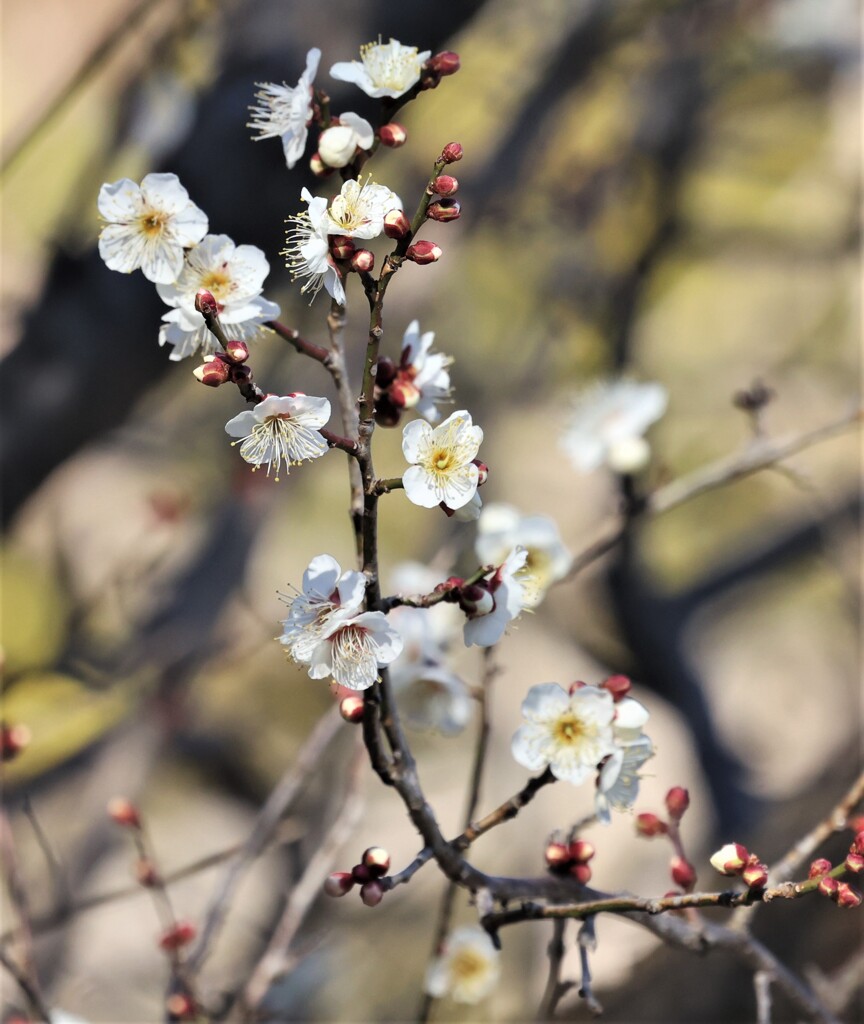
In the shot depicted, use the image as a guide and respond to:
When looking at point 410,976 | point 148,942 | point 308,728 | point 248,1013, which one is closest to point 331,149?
point 248,1013

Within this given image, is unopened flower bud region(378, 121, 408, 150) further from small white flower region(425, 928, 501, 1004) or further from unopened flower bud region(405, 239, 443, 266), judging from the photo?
small white flower region(425, 928, 501, 1004)


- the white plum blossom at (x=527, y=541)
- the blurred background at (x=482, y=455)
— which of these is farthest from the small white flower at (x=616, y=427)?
the white plum blossom at (x=527, y=541)

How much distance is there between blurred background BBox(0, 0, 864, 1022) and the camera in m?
1.46

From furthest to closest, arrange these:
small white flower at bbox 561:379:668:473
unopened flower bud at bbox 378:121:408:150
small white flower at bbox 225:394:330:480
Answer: small white flower at bbox 561:379:668:473 → unopened flower bud at bbox 378:121:408:150 → small white flower at bbox 225:394:330:480

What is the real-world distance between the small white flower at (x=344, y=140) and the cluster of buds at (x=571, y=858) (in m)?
0.54

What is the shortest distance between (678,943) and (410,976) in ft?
4.35

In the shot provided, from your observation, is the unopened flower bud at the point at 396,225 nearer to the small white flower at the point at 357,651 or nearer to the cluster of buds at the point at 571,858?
the small white flower at the point at 357,651

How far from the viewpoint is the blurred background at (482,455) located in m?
1.46

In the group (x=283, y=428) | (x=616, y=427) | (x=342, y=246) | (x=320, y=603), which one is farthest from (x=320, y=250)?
(x=616, y=427)

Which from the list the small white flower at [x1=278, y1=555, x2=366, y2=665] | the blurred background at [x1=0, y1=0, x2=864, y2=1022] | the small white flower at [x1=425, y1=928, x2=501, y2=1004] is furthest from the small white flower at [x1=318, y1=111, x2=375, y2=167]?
the small white flower at [x1=425, y1=928, x2=501, y2=1004]

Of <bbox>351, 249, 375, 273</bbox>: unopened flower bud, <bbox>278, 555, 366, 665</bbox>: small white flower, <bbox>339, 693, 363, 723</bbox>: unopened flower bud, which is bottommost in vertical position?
<bbox>339, 693, 363, 723</bbox>: unopened flower bud

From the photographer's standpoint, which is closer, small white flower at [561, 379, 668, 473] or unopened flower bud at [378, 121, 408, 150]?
unopened flower bud at [378, 121, 408, 150]

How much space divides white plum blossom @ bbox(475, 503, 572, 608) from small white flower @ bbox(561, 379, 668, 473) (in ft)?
1.02

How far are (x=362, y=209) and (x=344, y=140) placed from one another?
0.07 m
